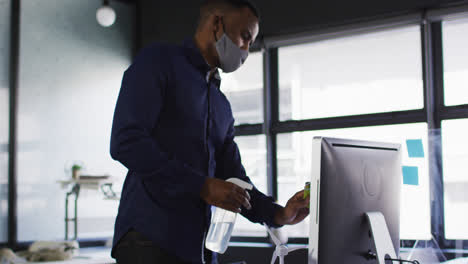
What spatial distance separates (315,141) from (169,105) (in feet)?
1.23

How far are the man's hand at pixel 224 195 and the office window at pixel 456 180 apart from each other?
2.50 meters

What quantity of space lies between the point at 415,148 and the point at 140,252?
2.59 metres

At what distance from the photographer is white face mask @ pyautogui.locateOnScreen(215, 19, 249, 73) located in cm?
137

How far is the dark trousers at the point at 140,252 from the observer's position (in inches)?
44.4

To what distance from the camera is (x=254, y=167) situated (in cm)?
413

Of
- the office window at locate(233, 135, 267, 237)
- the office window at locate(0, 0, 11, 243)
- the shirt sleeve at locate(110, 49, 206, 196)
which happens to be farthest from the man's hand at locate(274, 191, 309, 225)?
the office window at locate(0, 0, 11, 243)

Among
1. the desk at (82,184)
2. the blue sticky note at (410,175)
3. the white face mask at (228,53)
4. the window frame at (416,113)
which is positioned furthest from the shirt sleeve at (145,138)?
the desk at (82,184)

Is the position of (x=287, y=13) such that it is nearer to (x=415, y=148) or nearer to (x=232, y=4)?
(x=415, y=148)

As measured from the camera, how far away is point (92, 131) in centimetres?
443

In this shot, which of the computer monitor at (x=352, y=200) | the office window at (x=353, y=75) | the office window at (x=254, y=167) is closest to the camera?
the computer monitor at (x=352, y=200)

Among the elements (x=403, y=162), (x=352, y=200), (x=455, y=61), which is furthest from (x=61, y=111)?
(x=352, y=200)

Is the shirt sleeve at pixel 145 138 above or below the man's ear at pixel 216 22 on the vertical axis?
below

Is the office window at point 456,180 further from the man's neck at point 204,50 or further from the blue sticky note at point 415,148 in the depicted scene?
the man's neck at point 204,50

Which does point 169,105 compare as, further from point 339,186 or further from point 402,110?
point 402,110
